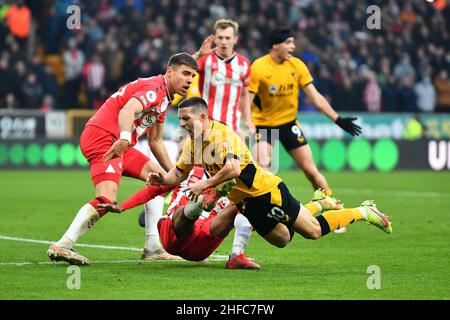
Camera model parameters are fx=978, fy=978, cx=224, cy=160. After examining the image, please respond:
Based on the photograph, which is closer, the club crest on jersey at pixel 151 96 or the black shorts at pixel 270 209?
the black shorts at pixel 270 209

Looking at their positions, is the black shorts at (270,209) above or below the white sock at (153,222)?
above

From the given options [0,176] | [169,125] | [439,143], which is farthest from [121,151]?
[439,143]

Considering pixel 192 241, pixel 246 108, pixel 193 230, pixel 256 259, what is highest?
pixel 246 108

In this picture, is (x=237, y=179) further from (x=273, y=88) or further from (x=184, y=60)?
(x=273, y=88)

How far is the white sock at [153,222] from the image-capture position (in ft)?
32.2

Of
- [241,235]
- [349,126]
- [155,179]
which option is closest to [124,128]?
[155,179]

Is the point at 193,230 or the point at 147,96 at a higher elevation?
the point at 147,96

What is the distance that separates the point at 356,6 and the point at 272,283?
2278 cm

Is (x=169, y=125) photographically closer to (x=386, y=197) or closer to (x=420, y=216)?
(x=386, y=197)

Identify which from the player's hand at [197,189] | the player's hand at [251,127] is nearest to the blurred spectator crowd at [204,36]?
the player's hand at [251,127]

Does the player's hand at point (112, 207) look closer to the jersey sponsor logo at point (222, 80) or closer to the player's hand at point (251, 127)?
the player's hand at point (251, 127)

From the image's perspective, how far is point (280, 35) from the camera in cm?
1251

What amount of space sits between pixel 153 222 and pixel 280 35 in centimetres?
369

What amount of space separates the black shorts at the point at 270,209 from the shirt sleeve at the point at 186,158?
22.6 inches
